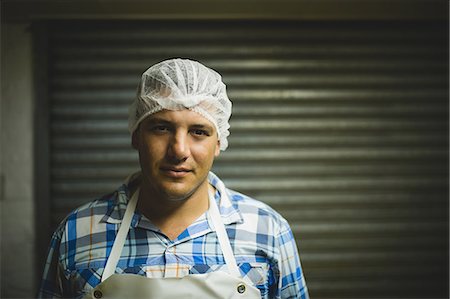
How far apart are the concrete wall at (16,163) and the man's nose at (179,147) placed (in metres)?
1.86

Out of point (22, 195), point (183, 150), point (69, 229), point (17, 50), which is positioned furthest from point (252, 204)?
point (17, 50)

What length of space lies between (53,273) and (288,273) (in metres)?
Result: 1.11

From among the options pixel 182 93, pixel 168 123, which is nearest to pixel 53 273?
pixel 168 123

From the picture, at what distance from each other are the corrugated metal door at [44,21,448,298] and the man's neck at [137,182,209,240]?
1307 mm

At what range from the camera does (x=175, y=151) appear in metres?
1.65

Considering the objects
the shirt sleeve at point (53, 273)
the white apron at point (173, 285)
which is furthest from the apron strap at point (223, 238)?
the shirt sleeve at point (53, 273)

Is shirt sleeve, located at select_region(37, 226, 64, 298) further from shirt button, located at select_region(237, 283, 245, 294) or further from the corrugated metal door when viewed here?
the corrugated metal door

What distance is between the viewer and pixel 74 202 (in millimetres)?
3145

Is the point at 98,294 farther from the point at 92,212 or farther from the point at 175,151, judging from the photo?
the point at 175,151

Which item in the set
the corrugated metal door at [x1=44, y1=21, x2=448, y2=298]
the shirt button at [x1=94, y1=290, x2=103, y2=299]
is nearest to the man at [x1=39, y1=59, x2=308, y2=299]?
the shirt button at [x1=94, y1=290, x2=103, y2=299]

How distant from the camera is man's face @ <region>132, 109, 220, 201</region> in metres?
1.68

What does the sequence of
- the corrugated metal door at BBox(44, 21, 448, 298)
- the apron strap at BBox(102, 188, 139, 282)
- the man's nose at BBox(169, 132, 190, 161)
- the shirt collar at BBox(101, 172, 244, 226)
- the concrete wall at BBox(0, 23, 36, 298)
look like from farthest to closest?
the corrugated metal door at BBox(44, 21, 448, 298), the concrete wall at BBox(0, 23, 36, 298), the shirt collar at BBox(101, 172, 244, 226), the apron strap at BBox(102, 188, 139, 282), the man's nose at BBox(169, 132, 190, 161)

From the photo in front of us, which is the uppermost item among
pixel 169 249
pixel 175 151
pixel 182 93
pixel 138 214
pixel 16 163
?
pixel 182 93

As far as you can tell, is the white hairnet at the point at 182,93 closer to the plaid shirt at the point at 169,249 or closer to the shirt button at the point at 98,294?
the plaid shirt at the point at 169,249
